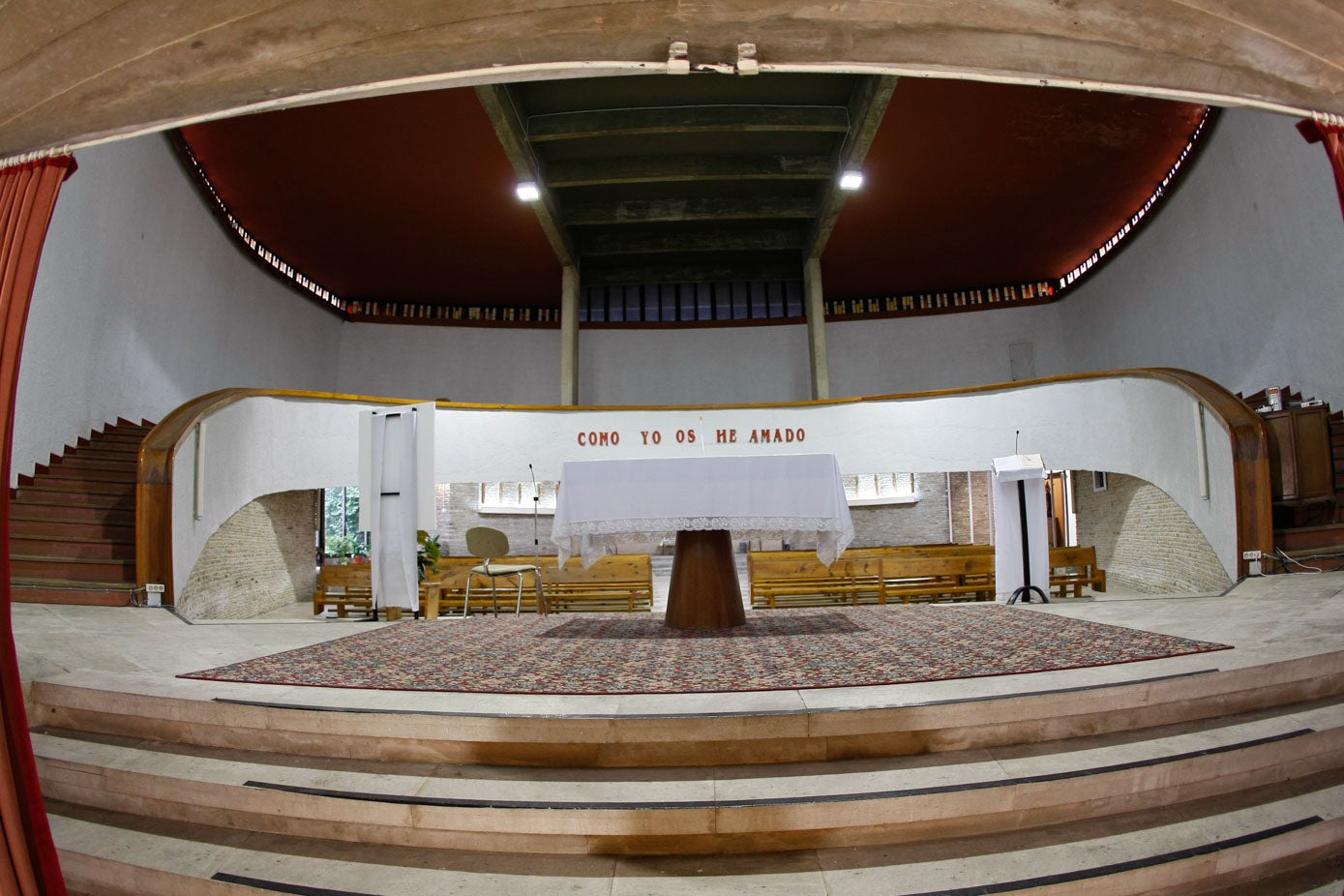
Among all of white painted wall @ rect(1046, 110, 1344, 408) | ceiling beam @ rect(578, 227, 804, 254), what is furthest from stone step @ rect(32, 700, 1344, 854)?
ceiling beam @ rect(578, 227, 804, 254)

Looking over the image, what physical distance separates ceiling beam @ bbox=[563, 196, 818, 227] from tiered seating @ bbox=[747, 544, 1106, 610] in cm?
536

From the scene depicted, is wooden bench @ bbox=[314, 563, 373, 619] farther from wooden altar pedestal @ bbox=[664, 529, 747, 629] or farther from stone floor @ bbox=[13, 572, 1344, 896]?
wooden altar pedestal @ bbox=[664, 529, 747, 629]

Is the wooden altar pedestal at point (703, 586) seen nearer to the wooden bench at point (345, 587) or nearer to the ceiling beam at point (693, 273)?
the wooden bench at point (345, 587)

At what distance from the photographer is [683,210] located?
10.4 m

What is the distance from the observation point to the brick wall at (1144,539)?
5781mm

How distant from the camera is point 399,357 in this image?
12438 millimetres

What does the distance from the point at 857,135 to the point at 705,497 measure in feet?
19.3

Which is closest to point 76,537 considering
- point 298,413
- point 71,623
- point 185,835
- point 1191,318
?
point 71,623

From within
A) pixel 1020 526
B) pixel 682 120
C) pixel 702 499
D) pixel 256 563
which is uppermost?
pixel 682 120

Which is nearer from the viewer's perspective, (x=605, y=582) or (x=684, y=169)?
(x=605, y=582)

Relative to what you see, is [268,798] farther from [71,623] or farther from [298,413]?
[298,413]

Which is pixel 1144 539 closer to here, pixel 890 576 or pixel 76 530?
pixel 890 576

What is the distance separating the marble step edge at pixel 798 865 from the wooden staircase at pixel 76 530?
358 centimetres

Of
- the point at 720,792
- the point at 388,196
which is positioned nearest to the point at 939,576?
the point at 720,792
